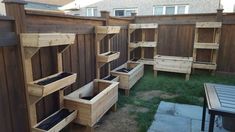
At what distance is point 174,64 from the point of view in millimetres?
4926

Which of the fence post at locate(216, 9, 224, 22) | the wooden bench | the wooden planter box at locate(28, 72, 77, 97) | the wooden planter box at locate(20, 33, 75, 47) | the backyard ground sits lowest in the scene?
the backyard ground

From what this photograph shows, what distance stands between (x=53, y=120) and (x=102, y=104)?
2.31 feet

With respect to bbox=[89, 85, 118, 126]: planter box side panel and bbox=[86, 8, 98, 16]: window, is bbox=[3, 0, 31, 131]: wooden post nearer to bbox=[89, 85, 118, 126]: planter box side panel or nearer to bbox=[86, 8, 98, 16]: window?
bbox=[89, 85, 118, 126]: planter box side panel

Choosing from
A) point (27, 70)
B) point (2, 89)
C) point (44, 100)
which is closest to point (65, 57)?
point (44, 100)

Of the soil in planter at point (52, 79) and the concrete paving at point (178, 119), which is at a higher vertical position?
the soil in planter at point (52, 79)

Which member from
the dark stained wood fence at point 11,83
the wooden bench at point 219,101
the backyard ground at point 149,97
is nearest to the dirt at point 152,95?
the backyard ground at point 149,97

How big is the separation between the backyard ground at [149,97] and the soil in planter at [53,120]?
60 centimetres

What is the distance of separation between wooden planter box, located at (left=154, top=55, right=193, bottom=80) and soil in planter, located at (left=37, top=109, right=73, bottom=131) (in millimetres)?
3315

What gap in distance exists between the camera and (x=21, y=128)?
192 centimetres

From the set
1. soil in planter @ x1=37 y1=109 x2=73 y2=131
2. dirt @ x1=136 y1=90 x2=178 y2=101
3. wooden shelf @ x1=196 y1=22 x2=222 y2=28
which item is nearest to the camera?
soil in planter @ x1=37 y1=109 x2=73 y2=131

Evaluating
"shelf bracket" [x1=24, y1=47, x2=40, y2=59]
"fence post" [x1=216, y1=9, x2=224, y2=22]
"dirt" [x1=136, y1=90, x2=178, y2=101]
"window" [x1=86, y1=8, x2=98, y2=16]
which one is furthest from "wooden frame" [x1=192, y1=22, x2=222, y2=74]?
"window" [x1=86, y1=8, x2=98, y2=16]

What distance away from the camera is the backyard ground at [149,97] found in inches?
110

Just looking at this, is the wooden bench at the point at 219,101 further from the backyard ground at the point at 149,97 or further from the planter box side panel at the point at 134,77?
the planter box side panel at the point at 134,77

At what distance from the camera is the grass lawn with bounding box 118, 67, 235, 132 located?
312cm
